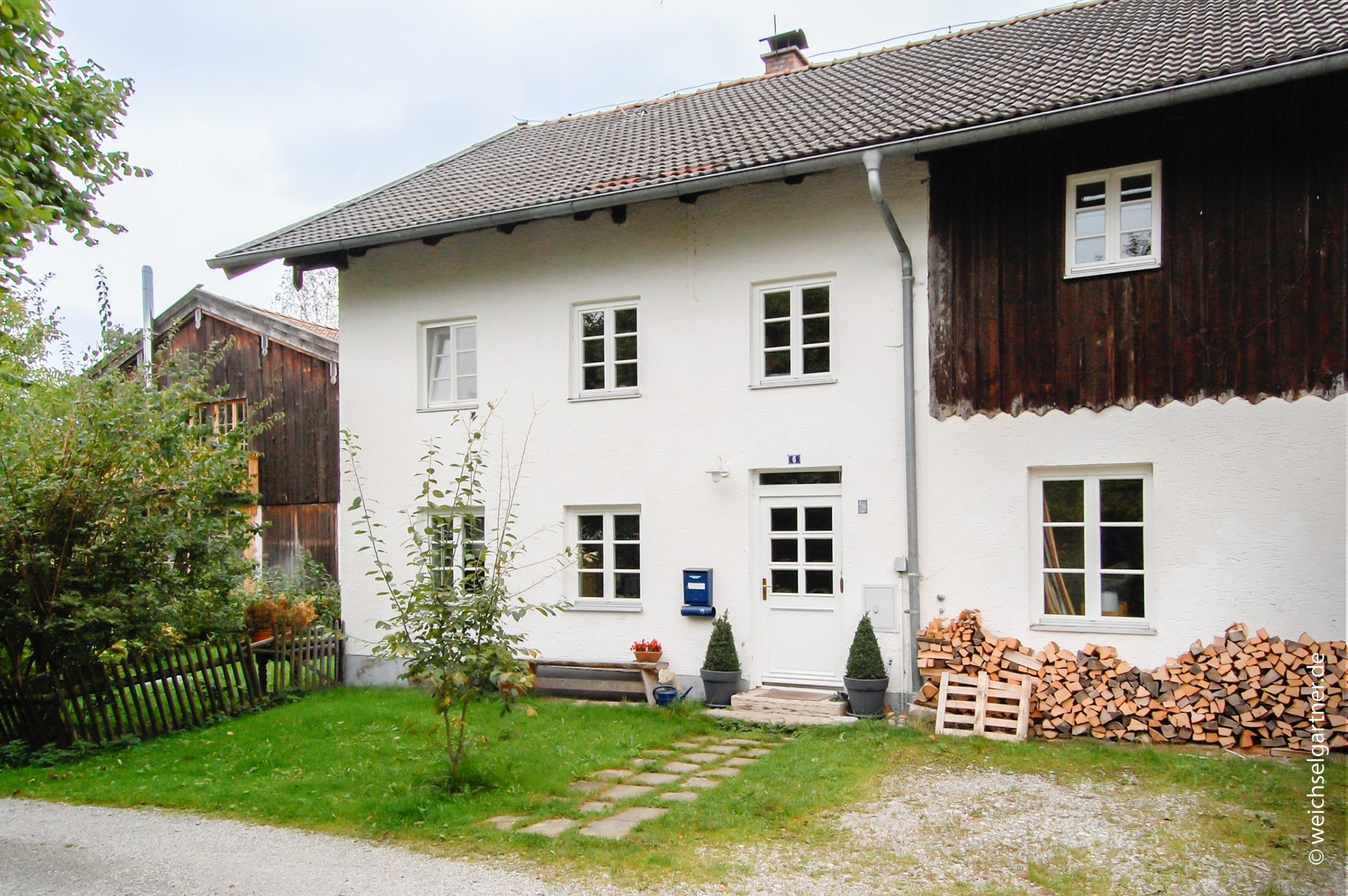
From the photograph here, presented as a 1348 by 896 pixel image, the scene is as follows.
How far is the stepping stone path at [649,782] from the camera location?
20.5ft

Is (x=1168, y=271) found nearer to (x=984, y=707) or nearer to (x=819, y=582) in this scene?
(x=984, y=707)

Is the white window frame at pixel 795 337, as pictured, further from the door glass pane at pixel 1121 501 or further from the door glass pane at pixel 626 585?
the door glass pane at pixel 1121 501

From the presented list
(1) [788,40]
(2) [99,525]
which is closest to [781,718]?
(2) [99,525]

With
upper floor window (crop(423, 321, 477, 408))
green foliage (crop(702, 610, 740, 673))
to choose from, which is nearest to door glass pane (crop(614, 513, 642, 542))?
green foliage (crop(702, 610, 740, 673))

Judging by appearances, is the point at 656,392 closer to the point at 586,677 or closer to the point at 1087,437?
the point at 586,677

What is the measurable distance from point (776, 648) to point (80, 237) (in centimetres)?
733

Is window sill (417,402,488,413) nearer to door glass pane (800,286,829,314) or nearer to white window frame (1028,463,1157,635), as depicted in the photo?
door glass pane (800,286,829,314)

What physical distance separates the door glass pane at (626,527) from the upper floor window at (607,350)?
134 cm

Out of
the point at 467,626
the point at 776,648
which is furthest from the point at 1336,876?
the point at 776,648

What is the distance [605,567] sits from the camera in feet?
36.9

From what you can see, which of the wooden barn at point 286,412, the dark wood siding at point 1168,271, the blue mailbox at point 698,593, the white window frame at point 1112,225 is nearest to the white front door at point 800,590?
the blue mailbox at point 698,593

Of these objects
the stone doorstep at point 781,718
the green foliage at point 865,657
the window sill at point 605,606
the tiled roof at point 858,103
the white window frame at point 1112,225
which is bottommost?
the stone doorstep at point 781,718

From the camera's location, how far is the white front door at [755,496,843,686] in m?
10.0

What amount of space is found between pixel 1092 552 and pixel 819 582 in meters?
2.59
